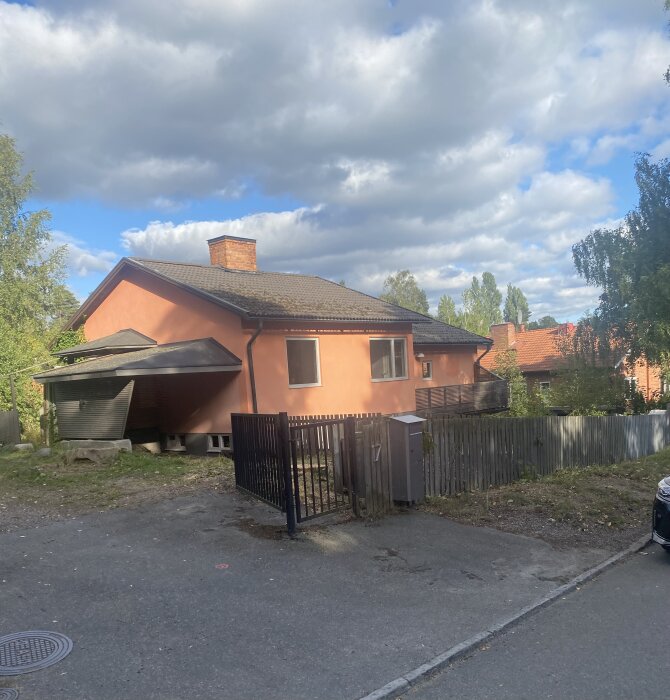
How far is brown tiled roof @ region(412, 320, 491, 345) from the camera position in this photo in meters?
24.0

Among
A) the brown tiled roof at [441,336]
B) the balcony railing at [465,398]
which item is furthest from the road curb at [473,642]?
the brown tiled roof at [441,336]

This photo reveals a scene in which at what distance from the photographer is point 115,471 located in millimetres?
11578

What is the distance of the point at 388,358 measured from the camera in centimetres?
1905

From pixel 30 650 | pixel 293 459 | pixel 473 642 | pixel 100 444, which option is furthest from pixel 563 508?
pixel 100 444

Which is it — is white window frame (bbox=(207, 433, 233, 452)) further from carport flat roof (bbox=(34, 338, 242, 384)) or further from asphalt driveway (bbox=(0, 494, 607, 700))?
asphalt driveway (bbox=(0, 494, 607, 700))

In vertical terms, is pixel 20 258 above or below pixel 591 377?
above

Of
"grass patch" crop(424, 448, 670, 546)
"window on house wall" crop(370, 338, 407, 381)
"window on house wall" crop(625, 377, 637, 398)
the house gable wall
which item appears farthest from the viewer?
"window on house wall" crop(625, 377, 637, 398)

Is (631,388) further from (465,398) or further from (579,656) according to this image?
(579,656)

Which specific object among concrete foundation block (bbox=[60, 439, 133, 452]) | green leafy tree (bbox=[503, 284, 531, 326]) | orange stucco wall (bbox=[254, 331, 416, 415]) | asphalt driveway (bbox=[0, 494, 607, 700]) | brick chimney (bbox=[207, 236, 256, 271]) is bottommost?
asphalt driveway (bbox=[0, 494, 607, 700])

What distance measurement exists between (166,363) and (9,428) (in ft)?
27.4

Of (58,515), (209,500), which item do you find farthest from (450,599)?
(58,515)

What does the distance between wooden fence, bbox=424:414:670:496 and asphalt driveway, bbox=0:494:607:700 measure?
130 cm

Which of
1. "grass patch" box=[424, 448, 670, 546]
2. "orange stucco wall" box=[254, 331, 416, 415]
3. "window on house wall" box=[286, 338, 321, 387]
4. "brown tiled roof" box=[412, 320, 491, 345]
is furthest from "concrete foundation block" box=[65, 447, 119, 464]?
"brown tiled roof" box=[412, 320, 491, 345]

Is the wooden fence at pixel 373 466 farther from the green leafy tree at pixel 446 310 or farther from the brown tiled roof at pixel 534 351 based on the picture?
the green leafy tree at pixel 446 310
